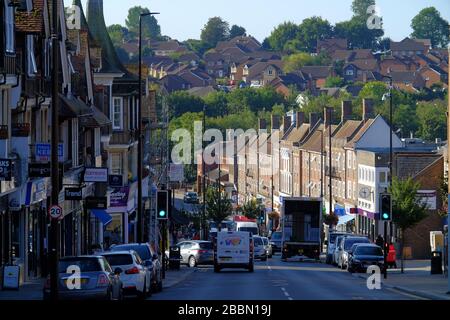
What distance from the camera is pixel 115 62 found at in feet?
236

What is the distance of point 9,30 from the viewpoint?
41.4 meters

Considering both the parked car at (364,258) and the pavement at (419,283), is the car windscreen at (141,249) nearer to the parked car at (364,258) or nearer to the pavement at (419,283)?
the pavement at (419,283)

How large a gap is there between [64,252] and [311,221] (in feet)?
63.0

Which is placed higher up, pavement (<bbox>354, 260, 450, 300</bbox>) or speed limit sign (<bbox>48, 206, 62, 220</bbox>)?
speed limit sign (<bbox>48, 206, 62, 220</bbox>)

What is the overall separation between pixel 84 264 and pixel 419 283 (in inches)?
751

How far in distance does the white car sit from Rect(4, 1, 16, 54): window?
7233 millimetres

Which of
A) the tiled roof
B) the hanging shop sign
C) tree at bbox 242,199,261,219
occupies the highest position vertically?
the tiled roof

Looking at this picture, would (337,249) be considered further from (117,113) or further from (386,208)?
(386,208)

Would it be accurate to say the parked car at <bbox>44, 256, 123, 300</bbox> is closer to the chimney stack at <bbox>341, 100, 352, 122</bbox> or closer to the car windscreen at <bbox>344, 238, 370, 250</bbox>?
the car windscreen at <bbox>344, 238, 370, 250</bbox>

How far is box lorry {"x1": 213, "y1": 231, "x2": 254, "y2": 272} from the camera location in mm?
59562

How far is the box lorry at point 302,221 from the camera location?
72062mm

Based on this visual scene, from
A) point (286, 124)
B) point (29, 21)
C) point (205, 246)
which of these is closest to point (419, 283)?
point (29, 21)

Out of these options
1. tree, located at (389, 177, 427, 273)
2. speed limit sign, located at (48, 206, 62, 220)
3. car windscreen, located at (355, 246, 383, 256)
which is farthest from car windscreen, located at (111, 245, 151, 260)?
tree, located at (389, 177, 427, 273)

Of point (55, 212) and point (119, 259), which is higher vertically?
point (55, 212)
